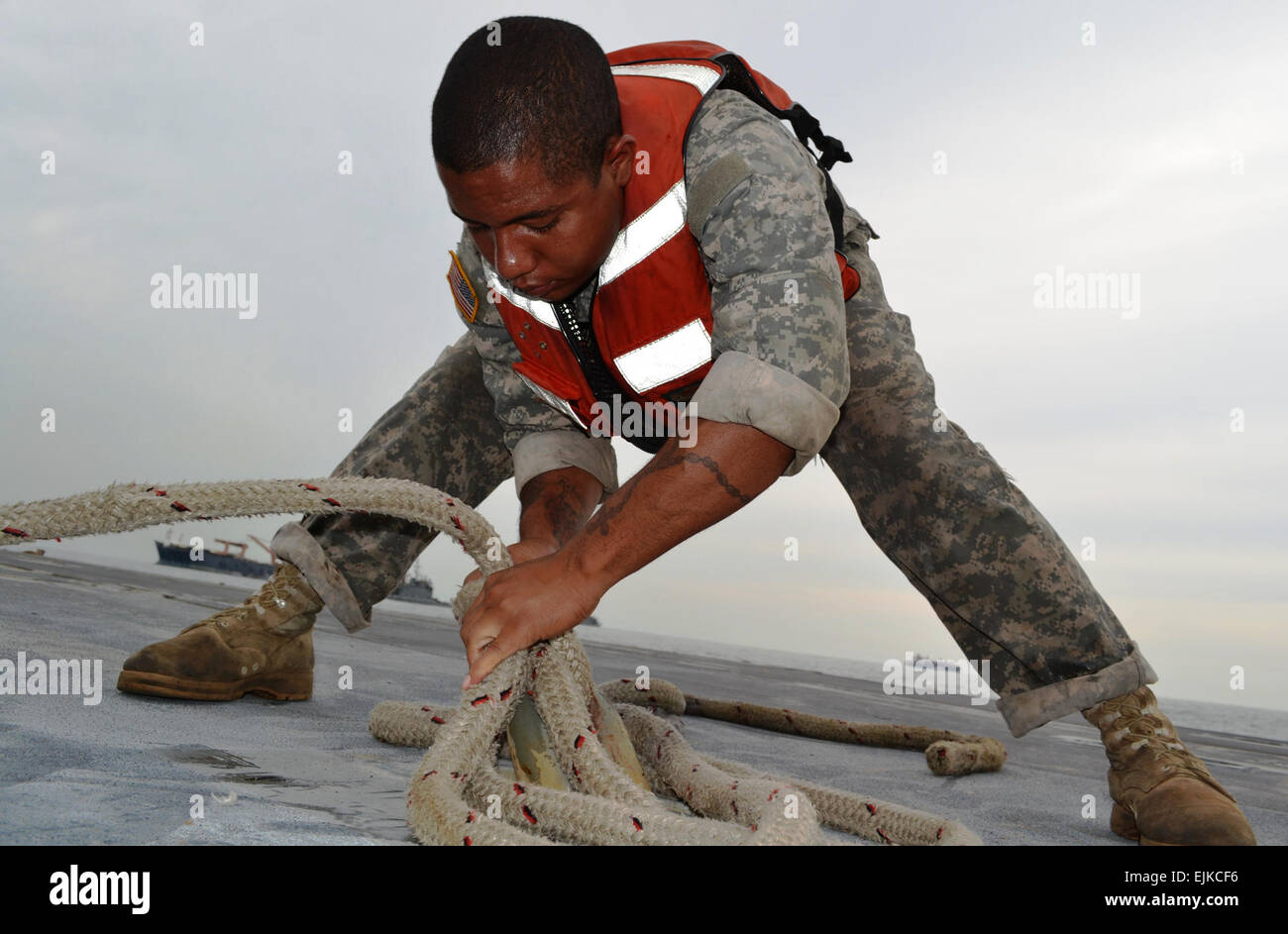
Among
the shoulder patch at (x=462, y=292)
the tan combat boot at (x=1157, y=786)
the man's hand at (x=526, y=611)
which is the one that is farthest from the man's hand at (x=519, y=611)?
the tan combat boot at (x=1157, y=786)

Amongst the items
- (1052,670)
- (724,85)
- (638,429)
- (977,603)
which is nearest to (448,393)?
(638,429)

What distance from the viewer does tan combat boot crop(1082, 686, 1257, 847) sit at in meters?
1.61

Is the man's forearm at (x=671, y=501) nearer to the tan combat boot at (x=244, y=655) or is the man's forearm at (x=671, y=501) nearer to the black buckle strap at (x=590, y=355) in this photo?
the black buckle strap at (x=590, y=355)

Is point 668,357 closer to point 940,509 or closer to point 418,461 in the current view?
point 940,509

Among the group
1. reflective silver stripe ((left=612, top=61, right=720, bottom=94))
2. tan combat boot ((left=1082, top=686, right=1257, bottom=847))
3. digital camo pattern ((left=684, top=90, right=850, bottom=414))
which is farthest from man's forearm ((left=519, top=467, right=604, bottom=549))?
tan combat boot ((left=1082, top=686, right=1257, bottom=847))

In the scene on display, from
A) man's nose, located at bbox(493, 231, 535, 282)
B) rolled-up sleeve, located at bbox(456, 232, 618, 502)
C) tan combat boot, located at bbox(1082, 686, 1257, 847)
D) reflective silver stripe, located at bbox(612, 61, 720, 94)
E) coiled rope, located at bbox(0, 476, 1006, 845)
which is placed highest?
reflective silver stripe, located at bbox(612, 61, 720, 94)

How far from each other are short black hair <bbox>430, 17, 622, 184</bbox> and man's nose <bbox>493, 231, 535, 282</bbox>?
124mm

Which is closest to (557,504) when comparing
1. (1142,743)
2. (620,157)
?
(620,157)

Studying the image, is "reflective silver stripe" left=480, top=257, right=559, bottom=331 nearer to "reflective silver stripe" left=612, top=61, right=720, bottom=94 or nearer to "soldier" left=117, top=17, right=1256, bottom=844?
"soldier" left=117, top=17, right=1256, bottom=844

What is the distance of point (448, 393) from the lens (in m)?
2.46

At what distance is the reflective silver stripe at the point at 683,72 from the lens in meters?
1.79

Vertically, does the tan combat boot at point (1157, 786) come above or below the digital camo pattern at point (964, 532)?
below

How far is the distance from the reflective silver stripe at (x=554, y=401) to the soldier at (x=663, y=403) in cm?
1

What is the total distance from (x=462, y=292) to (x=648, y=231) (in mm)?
619
